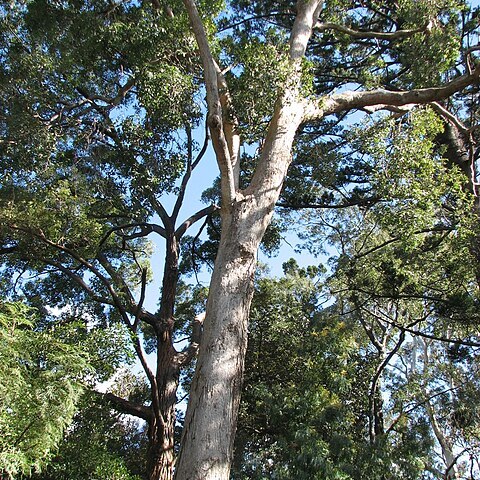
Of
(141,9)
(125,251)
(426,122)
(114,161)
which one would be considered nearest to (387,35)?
(426,122)

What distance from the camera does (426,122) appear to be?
19.8 ft

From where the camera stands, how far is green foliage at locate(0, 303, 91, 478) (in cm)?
304

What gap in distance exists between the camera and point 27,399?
3.30 meters

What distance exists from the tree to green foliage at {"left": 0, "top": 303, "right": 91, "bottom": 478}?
153 centimetres

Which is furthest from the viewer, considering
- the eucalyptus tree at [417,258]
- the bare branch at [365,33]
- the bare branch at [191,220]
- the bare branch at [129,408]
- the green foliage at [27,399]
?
the bare branch at [191,220]

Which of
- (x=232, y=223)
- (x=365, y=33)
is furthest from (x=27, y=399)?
(x=365, y=33)

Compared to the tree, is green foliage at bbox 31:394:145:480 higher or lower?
lower

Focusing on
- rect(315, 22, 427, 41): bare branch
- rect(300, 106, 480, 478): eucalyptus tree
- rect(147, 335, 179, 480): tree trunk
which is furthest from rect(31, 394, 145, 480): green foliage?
rect(315, 22, 427, 41): bare branch

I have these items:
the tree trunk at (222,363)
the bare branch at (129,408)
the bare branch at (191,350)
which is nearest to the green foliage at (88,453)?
the bare branch at (129,408)

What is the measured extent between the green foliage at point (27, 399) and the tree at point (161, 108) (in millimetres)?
1527

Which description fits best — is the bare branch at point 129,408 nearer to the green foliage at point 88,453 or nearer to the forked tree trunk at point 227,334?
the green foliage at point 88,453

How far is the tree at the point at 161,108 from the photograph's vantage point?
4836 millimetres

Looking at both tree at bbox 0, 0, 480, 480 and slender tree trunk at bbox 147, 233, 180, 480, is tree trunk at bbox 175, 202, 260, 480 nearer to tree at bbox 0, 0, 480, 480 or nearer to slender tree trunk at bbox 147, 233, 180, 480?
tree at bbox 0, 0, 480, 480

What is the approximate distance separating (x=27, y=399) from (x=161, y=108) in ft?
14.0
